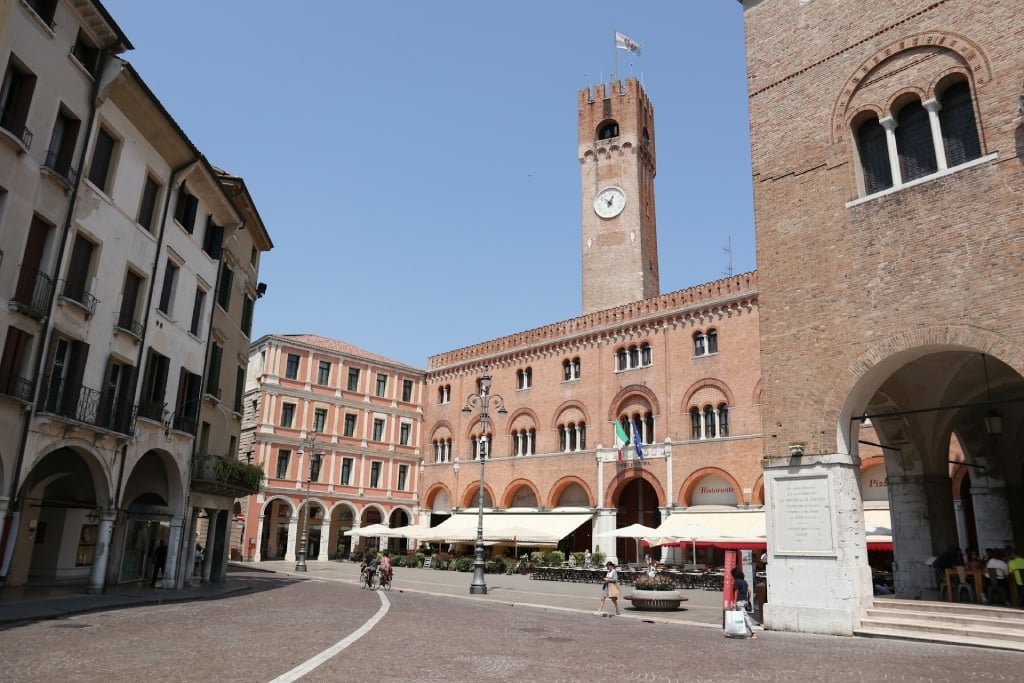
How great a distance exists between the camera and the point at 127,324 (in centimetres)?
1714

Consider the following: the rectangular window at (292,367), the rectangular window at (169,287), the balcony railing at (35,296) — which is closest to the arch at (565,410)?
the rectangular window at (292,367)

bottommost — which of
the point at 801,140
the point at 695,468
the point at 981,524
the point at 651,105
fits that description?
the point at 981,524

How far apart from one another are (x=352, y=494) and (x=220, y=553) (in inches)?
905

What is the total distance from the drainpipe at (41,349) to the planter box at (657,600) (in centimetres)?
1348

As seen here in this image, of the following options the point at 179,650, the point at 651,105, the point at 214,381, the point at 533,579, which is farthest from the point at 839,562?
the point at 651,105

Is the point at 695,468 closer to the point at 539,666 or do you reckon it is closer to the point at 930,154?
the point at 930,154

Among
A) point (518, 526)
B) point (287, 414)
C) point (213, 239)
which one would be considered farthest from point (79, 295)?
point (287, 414)

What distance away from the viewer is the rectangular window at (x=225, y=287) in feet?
76.5

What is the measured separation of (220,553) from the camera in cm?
2408

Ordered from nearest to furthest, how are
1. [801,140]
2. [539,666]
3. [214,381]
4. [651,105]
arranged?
[539,666], [801,140], [214,381], [651,105]

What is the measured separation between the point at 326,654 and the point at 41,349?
8.76 metres

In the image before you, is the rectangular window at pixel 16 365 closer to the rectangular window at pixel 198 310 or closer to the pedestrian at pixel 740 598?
the rectangular window at pixel 198 310

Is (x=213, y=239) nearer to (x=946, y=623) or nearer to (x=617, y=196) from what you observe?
(x=946, y=623)

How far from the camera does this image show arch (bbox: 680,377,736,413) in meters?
33.2
